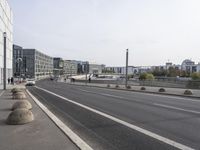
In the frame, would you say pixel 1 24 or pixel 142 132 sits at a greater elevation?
pixel 1 24

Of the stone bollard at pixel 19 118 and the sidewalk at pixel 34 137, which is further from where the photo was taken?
the stone bollard at pixel 19 118

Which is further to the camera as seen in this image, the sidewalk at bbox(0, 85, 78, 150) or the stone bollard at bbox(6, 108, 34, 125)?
the stone bollard at bbox(6, 108, 34, 125)

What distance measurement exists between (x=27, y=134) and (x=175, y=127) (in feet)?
16.0

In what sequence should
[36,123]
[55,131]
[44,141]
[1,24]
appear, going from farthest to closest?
1. [1,24]
2. [36,123]
3. [55,131]
4. [44,141]

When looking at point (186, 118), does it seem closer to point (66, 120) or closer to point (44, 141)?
point (66, 120)

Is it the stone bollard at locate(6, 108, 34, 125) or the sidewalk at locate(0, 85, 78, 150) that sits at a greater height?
the stone bollard at locate(6, 108, 34, 125)

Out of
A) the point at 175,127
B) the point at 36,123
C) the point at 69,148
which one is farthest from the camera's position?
the point at 36,123

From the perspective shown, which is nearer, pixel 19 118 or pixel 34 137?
pixel 34 137

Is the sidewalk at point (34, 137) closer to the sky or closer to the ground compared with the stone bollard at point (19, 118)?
closer to the ground

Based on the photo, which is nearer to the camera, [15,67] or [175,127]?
[175,127]

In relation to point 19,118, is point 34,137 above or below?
below

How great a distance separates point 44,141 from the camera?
27.4 ft

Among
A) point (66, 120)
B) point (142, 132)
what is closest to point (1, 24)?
point (66, 120)

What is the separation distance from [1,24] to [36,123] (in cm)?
5143
